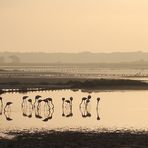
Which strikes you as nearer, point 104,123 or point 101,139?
point 101,139

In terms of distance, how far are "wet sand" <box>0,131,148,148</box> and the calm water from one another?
416 cm

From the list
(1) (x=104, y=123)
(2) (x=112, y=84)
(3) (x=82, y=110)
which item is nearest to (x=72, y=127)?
(1) (x=104, y=123)

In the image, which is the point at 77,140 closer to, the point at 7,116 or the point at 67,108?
the point at 7,116

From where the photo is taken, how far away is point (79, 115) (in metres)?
58.7

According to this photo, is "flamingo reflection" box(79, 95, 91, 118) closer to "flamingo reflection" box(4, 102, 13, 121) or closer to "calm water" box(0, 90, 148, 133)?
"calm water" box(0, 90, 148, 133)

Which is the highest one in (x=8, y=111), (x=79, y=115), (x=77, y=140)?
(x=8, y=111)

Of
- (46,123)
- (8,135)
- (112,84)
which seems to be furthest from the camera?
(112,84)

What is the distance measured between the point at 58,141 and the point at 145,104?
29526 millimetres

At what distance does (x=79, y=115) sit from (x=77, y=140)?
1854 cm

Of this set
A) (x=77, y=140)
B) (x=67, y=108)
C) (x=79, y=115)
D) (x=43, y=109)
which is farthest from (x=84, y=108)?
(x=77, y=140)

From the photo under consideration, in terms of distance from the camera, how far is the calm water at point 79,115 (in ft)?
161

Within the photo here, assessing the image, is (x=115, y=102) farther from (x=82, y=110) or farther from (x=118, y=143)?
(x=118, y=143)

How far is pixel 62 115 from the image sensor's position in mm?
58688

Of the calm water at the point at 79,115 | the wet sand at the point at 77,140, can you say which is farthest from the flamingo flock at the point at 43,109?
the wet sand at the point at 77,140
